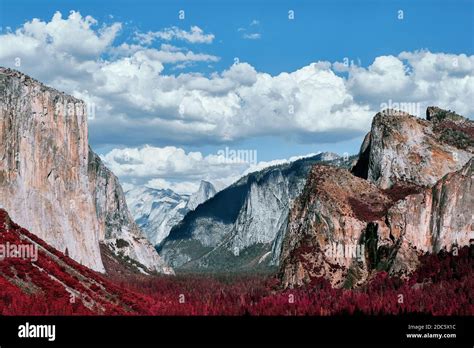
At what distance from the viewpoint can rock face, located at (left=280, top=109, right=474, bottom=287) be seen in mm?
139000

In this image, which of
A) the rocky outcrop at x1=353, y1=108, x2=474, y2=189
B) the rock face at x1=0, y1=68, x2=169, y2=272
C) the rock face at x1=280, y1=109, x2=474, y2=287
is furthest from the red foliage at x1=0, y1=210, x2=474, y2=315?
the rock face at x1=0, y1=68, x2=169, y2=272

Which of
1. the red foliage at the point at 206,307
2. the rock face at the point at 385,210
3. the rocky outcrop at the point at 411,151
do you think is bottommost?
the red foliage at the point at 206,307

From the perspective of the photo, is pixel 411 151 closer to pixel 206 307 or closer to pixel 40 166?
pixel 206 307

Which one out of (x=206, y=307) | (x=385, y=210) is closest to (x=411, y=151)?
(x=385, y=210)

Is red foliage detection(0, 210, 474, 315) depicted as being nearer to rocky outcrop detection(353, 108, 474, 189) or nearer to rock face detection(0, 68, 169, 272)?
rocky outcrop detection(353, 108, 474, 189)

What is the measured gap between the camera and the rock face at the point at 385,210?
139000 millimetres

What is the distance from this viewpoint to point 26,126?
577ft

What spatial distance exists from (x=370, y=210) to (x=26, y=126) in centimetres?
9680

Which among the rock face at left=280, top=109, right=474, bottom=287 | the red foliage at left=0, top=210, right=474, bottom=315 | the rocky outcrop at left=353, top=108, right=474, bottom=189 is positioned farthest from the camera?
the rocky outcrop at left=353, top=108, right=474, bottom=189

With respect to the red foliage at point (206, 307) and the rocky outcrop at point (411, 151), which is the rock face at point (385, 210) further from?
the red foliage at point (206, 307)

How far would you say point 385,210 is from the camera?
166625mm

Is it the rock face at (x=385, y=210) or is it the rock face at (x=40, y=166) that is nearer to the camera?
the rock face at (x=385, y=210)

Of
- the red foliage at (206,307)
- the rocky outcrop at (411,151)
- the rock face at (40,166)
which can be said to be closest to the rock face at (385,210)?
the rocky outcrop at (411,151)

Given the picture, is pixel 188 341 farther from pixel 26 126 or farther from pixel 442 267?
pixel 26 126
